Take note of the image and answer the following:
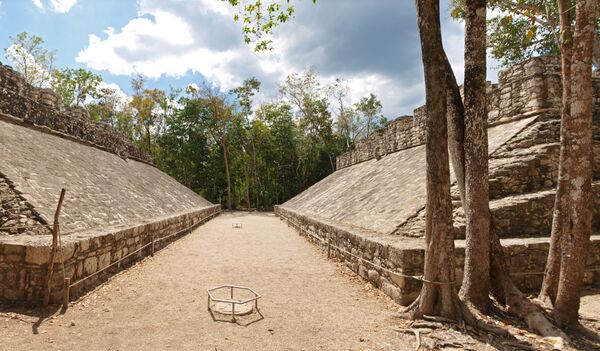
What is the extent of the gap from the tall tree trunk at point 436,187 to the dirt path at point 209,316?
695 millimetres

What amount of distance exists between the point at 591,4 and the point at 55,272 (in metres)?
7.70

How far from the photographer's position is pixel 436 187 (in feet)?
15.0

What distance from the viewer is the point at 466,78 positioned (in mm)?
4824

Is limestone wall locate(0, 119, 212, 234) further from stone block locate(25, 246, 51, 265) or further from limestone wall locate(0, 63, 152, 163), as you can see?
stone block locate(25, 246, 51, 265)

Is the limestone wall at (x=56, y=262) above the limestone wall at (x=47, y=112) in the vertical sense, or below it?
below

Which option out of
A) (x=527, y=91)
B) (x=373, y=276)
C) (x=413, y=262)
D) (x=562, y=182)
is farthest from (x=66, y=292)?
(x=527, y=91)

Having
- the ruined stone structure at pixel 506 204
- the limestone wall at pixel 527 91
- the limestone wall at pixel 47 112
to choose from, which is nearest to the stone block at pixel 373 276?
the ruined stone structure at pixel 506 204

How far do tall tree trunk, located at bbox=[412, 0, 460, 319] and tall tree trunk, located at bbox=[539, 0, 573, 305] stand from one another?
1.46m

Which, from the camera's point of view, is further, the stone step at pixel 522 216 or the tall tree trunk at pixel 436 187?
the stone step at pixel 522 216

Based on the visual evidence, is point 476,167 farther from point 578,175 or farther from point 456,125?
point 578,175

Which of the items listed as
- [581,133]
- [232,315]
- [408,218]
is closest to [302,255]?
[408,218]

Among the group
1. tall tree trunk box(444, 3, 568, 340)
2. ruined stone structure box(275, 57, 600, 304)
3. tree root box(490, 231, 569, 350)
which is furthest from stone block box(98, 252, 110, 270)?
tree root box(490, 231, 569, 350)

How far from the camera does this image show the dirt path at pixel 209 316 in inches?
152

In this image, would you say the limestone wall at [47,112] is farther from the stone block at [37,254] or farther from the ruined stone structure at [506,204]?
the ruined stone structure at [506,204]
